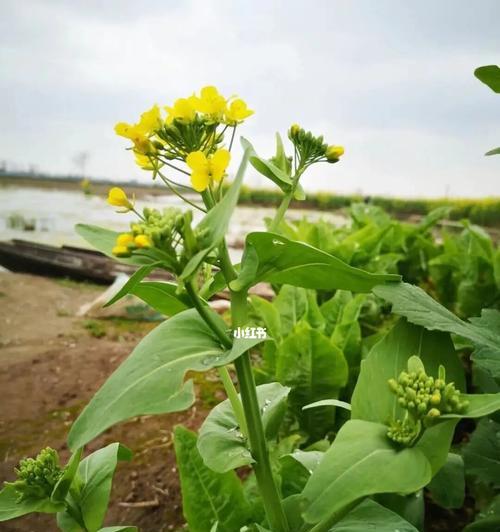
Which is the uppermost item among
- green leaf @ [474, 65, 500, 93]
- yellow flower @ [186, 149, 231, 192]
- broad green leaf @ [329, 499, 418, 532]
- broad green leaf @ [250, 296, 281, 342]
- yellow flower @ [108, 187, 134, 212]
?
green leaf @ [474, 65, 500, 93]

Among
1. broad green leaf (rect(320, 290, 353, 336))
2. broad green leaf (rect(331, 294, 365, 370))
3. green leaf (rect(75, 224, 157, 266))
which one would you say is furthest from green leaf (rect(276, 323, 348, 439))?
green leaf (rect(75, 224, 157, 266))

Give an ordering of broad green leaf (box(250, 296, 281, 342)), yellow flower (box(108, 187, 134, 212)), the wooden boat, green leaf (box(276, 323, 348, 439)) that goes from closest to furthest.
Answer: yellow flower (box(108, 187, 134, 212)), green leaf (box(276, 323, 348, 439)), broad green leaf (box(250, 296, 281, 342)), the wooden boat

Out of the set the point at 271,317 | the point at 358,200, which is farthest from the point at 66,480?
the point at 358,200

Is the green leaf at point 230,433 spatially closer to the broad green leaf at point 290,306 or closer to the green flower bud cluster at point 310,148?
the green flower bud cluster at point 310,148

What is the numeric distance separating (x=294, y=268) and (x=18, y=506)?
50cm

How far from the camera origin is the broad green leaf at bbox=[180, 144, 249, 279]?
40 cm

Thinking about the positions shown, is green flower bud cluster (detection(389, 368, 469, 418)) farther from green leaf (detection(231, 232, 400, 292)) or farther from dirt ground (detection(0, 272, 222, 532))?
dirt ground (detection(0, 272, 222, 532))

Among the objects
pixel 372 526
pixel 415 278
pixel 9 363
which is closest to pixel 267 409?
pixel 372 526

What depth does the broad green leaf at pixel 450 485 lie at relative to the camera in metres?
0.65

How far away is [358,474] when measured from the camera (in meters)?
0.41

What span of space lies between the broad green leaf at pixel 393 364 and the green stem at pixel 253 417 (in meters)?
0.12

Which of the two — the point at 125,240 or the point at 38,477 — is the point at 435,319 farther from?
the point at 38,477

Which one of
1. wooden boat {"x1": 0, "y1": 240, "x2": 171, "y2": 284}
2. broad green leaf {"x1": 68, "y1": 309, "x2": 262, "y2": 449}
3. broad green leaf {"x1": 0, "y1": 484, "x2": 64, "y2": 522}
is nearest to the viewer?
broad green leaf {"x1": 68, "y1": 309, "x2": 262, "y2": 449}

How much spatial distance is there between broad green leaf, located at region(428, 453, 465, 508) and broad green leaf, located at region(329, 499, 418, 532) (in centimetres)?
16
